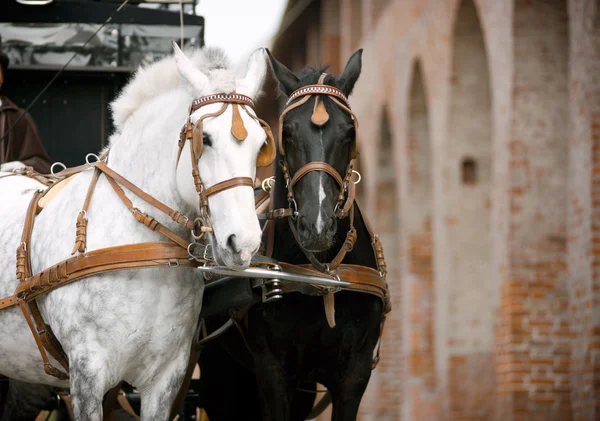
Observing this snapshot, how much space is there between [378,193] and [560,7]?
7.64m

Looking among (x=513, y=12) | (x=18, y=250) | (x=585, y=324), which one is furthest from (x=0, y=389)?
(x=513, y=12)

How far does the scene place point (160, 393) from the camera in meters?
5.58

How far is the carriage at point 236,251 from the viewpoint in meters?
5.41

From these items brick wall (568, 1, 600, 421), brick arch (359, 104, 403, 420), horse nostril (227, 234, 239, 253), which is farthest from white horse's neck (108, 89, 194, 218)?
brick arch (359, 104, 403, 420)

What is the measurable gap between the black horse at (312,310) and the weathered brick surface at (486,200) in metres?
4.43

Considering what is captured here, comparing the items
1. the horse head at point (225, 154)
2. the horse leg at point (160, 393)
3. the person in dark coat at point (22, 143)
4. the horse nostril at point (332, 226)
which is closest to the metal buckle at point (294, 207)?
the horse nostril at point (332, 226)

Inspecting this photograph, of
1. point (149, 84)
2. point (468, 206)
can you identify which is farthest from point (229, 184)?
point (468, 206)

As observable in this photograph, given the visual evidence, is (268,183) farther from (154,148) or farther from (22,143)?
(22,143)

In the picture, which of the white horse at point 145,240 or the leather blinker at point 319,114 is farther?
the leather blinker at point 319,114

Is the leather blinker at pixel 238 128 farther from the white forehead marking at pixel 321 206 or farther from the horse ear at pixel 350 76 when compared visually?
the horse ear at pixel 350 76

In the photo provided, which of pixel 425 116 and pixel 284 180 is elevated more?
pixel 425 116

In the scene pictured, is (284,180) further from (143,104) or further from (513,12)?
(513,12)

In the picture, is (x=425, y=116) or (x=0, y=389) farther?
(x=425, y=116)

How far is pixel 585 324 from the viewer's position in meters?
10.2
